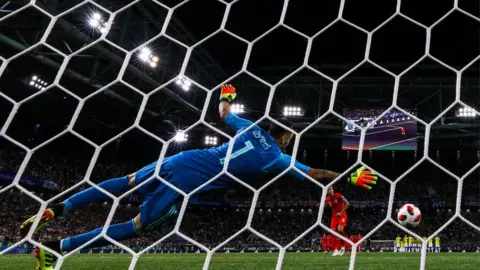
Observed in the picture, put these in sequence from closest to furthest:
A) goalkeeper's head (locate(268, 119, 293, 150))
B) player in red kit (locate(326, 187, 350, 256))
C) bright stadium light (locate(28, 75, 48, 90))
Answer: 1. goalkeeper's head (locate(268, 119, 293, 150))
2. player in red kit (locate(326, 187, 350, 256))
3. bright stadium light (locate(28, 75, 48, 90))

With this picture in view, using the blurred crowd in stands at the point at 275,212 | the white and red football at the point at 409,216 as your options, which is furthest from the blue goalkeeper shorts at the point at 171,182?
the blurred crowd in stands at the point at 275,212

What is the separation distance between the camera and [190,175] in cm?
234

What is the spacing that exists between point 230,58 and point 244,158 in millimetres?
9554

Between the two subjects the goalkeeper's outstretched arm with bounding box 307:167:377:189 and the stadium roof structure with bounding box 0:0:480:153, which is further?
the stadium roof structure with bounding box 0:0:480:153

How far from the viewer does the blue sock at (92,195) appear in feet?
7.50

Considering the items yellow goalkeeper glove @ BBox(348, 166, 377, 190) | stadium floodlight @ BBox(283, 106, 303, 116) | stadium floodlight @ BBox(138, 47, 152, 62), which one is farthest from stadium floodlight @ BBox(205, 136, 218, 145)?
yellow goalkeeper glove @ BBox(348, 166, 377, 190)

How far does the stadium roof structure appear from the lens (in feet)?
27.3

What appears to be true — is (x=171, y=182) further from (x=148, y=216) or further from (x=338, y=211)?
(x=338, y=211)

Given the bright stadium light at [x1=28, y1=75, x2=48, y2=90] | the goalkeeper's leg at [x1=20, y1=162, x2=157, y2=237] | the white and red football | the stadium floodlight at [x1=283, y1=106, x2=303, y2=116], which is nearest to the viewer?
the goalkeeper's leg at [x1=20, y1=162, x2=157, y2=237]

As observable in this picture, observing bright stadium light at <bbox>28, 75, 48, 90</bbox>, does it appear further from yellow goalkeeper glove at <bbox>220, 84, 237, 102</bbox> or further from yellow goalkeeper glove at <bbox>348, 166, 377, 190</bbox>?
yellow goalkeeper glove at <bbox>348, 166, 377, 190</bbox>

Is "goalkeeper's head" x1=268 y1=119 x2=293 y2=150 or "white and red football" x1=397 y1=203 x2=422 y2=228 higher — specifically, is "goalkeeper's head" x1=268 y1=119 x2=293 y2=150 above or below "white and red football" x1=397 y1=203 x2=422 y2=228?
above

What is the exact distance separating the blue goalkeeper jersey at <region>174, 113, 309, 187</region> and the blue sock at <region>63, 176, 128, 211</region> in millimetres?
333

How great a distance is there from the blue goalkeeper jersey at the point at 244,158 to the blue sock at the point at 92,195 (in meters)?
0.33

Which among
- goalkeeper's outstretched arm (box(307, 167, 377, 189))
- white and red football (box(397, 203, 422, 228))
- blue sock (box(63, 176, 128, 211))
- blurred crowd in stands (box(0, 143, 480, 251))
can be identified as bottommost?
blurred crowd in stands (box(0, 143, 480, 251))
